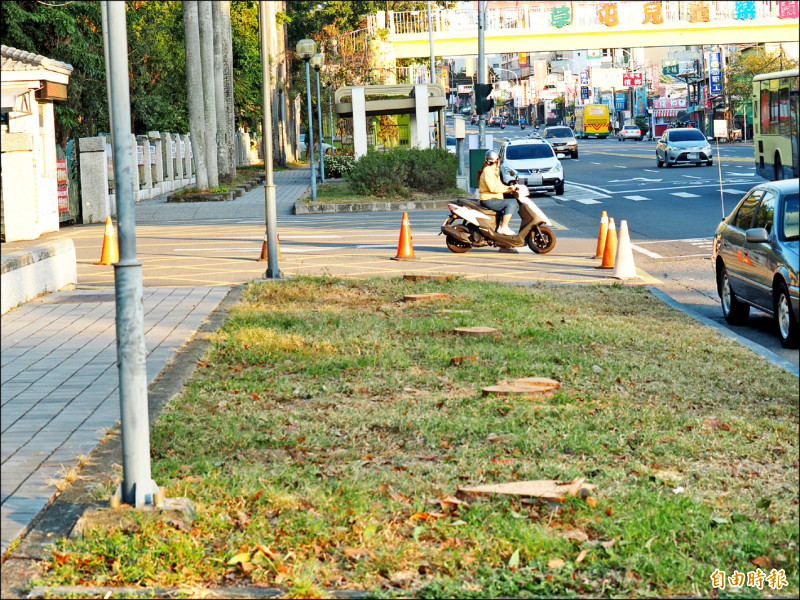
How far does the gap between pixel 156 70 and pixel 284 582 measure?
44911mm

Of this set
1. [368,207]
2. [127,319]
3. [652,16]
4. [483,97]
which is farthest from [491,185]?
[652,16]

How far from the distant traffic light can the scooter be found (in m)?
15.0

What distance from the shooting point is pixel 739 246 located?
37.5ft

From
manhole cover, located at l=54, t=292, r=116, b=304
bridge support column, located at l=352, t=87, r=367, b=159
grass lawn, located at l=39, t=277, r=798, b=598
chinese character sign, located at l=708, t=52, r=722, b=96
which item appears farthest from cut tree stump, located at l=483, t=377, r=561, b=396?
chinese character sign, located at l=708, t=52, r=722, b=96

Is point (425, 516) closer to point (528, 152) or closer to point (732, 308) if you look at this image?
point (732, 308)

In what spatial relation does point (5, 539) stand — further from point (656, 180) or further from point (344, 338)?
point (656, 180)

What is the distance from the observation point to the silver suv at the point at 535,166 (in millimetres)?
32031

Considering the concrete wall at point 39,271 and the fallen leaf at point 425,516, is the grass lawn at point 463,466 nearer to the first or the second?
the fallen leaf at point 425,516

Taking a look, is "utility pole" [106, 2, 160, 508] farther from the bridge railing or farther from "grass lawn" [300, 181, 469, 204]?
the bridge railing

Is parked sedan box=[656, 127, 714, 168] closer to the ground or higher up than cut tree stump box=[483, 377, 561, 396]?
higher up

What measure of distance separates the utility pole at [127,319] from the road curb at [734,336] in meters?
5.10

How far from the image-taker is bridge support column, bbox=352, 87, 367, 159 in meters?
36.5

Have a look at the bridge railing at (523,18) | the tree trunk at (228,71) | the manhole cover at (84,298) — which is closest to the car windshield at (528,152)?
the tree trunk at (228,71)

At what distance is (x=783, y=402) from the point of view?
Answer: 738 centimetres
